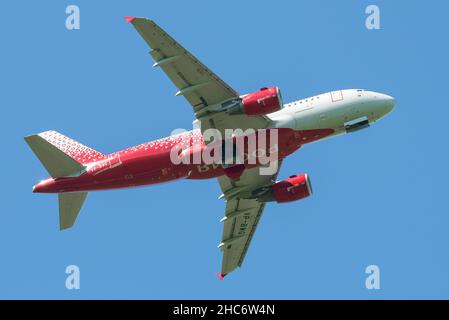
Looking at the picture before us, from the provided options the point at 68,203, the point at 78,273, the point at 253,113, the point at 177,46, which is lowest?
the point at 78,273

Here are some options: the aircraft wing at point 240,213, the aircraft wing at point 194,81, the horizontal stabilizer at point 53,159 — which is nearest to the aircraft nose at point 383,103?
the aircraft wing at point 194,81

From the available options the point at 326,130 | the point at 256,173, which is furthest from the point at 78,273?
the point at 326,130

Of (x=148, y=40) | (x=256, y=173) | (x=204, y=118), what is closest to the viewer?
(x=148, y=40)

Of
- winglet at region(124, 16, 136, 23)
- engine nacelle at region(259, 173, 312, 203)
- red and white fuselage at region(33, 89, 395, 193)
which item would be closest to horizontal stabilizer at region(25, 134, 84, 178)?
red and white fuselage at region(33, 89, 395, 193)

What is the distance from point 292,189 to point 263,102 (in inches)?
438

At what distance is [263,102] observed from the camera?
240 ft

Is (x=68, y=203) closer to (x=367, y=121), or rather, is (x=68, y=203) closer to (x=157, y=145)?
(x=157, y=145)

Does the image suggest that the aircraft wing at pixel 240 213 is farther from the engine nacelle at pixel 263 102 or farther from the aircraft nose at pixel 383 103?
the aircraft nose at pixel 383 103

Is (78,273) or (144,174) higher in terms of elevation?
(144,174)

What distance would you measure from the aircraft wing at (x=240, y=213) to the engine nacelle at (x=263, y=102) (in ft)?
30.9

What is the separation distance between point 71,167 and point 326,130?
20404 mm

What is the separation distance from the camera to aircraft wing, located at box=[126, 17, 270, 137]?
70.1 metres

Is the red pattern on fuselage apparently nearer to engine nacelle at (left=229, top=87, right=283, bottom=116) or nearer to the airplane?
the airplane

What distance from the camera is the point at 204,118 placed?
7531 cm
